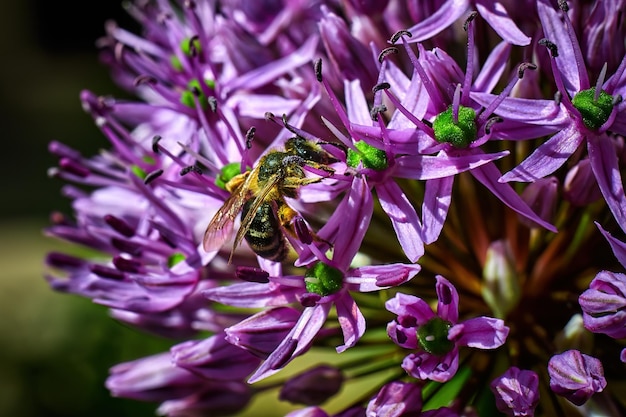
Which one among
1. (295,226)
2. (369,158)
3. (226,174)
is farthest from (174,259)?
(369,158)

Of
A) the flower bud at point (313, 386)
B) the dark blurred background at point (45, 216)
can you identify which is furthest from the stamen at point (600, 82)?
the dark blurred background at point (45, 216)

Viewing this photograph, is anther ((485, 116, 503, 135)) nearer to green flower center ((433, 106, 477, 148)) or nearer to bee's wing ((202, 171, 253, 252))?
green flower center ((433, 106, 477, 148))

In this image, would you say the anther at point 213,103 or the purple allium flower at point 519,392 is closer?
the purple allium flower at point 519,392

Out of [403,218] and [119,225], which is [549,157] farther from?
[119,225]

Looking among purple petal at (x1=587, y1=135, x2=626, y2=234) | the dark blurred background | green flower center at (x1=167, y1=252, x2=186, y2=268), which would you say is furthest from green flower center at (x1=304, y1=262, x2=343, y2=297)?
the dark blurred background

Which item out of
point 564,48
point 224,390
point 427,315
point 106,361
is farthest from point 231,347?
point 106,361

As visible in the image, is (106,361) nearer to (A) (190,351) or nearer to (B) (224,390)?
(B) (224,390)

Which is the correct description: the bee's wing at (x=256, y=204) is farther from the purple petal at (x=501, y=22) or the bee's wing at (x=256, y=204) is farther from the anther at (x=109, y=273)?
the purple petal at (x=501, y=22)
